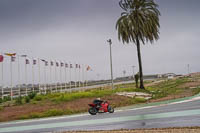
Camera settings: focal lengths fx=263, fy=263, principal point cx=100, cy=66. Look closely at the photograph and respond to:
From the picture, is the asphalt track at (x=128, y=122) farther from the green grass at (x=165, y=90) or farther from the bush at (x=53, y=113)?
the green grass at (x=165, y=90)

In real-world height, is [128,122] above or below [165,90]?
below

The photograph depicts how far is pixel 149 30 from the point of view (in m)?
34.5

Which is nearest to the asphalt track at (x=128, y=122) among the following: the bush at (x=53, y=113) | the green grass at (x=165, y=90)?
the bush at (x=53, y=113)

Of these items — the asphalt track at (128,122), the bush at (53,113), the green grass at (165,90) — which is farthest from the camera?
the green grass at (165,90)

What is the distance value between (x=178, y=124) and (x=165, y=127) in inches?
27.4

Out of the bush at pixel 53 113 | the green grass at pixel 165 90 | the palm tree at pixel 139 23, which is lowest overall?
the bush at pixel 53 113

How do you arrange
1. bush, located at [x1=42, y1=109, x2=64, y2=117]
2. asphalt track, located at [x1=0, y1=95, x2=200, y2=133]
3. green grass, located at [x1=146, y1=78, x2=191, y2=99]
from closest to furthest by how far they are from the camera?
asphalt track, located at [x1=0, y1=95, x2=200, y2=133] < bush, located at [x1=42, y1=109, x2=64, y2=117] < green grass, located at [x1=146, y1=78, x2=191, y2=99]

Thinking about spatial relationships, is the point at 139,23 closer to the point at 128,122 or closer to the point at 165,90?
the point at 165,90

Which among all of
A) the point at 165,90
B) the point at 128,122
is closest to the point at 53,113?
the point at 128,122

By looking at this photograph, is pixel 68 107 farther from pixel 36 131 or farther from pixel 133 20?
pixel 133 20

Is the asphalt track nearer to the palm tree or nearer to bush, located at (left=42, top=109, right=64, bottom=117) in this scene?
bush, located at (left=42, top=109, right=64, bottom=117)

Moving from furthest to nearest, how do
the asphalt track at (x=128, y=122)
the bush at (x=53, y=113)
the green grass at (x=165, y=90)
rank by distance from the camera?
the green grass at (x=165, y=90) → the bush at (x=53, y=113) → the asphalt track at (x=128, y=122)

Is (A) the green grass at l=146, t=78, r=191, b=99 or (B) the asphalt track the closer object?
(B) the asphalt track

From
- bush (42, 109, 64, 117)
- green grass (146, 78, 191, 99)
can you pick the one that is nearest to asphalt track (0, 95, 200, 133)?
bush (42, 109, 64, 117)
